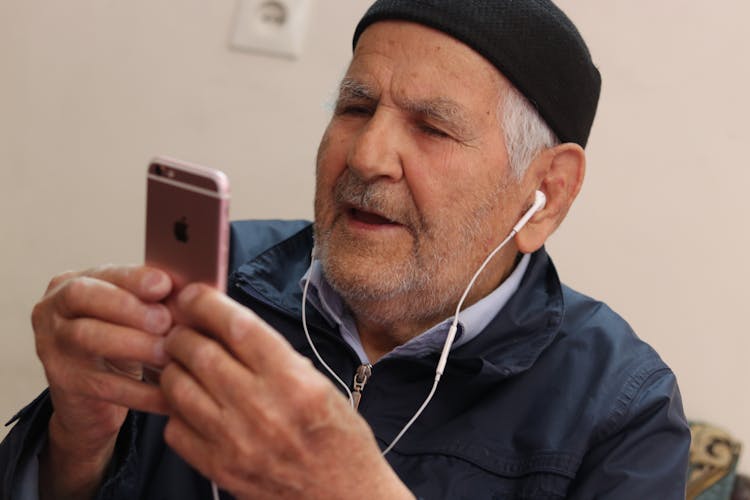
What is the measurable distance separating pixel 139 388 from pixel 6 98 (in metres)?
1.17

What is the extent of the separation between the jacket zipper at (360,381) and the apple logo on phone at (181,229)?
1.56ft

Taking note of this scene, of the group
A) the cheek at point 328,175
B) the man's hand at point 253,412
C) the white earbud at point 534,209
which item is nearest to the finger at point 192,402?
the man's hand at point 253,412

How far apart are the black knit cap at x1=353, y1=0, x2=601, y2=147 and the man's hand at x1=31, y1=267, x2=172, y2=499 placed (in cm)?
61

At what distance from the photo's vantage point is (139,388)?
0.94 m

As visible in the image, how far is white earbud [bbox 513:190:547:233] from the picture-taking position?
136 cm

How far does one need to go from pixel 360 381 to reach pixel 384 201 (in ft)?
0.88

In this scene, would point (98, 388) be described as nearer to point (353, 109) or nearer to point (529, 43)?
point (353, 109)

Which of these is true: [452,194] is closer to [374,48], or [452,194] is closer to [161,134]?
[374,48]

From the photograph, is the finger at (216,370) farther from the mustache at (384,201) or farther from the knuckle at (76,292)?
the mustache at (384,201)

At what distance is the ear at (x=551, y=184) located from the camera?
1.39 metres

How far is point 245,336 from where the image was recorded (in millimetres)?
785

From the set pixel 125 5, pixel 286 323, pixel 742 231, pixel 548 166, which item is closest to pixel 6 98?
pixel 125 5

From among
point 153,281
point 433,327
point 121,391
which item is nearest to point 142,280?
point 153,281

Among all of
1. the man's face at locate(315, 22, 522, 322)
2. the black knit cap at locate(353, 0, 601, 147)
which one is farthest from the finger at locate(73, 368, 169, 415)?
the black knit cap at locate(353, 0, 601, 147)
